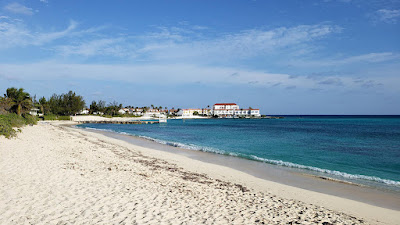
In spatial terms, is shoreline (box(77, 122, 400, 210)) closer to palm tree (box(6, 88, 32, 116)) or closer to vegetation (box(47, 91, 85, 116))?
palm tree (box(6, 88, 32, 116))

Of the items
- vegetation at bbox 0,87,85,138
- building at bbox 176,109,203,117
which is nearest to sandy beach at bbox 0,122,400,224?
vegetation at bbox 0,87,85,138

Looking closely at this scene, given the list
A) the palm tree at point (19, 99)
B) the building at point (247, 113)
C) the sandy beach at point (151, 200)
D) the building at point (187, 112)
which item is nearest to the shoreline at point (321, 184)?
the sandy beach at point (151, 200)

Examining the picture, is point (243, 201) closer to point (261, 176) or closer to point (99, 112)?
point (261, 176)

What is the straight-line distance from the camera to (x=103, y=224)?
18.8 ft

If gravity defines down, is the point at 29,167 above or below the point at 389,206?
above

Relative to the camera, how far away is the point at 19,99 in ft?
153

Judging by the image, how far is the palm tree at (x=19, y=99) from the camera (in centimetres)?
4425

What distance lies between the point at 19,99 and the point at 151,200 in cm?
5048

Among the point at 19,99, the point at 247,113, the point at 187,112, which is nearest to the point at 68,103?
the point at 19,99

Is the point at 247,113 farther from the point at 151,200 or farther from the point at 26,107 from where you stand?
the point at 151,200

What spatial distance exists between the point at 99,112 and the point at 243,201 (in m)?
138

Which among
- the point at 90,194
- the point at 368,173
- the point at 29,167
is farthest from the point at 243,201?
the point at 368,173

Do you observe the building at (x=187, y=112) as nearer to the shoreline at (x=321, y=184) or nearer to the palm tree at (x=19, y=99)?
the palm tree at (x=19, y=99)

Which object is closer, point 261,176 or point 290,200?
point 290,200
